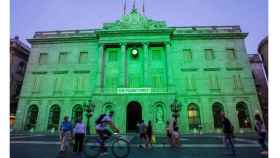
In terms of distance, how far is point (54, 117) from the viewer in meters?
25.4

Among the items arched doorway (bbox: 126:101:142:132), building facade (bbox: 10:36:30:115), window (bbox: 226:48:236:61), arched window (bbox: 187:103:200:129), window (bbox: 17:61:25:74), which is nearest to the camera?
arched window (bbox: 187:103:200:129)

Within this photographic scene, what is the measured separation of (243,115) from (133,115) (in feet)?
45.3

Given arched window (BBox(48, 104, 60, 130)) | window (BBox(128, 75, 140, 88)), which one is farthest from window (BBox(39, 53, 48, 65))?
window (BBox(128, 75, 140, 88))

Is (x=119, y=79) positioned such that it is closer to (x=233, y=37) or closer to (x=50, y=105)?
(x=50, y=105)

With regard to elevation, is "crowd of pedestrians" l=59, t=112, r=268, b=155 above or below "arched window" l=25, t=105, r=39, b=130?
above

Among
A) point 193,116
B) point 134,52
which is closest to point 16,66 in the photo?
point 134,52

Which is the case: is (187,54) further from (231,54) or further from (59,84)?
(59,84)

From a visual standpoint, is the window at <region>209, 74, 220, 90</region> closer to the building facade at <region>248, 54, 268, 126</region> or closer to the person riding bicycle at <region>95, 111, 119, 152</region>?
the building facade at <region>248, 54, 268, 126</region>

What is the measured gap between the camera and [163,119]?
2292 cm

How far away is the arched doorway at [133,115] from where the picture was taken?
2437 centimetres

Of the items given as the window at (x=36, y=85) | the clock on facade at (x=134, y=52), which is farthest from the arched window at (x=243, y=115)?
the window at (x=36, y=85)

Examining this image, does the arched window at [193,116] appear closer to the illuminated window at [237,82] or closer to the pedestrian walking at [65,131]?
the illuminated window at [237,82]

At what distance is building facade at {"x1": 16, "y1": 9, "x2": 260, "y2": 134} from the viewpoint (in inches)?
923

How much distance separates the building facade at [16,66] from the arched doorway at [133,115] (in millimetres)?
16473
